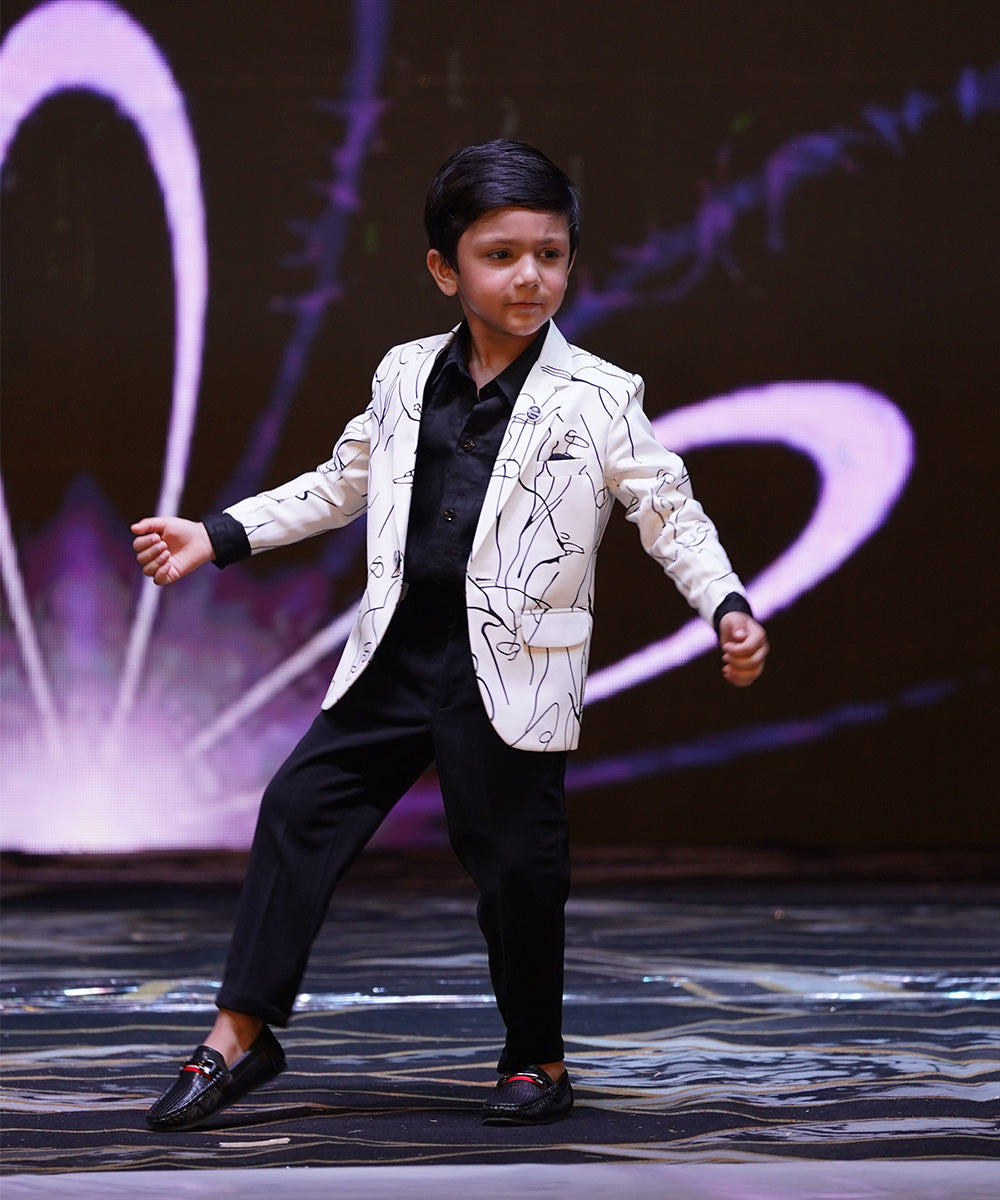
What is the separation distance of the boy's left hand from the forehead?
496 mm

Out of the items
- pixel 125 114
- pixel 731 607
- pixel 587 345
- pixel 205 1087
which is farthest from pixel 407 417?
pixel 125 114

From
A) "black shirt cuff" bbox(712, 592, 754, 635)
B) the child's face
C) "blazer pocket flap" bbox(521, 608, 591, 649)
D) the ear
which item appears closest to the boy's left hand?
"black shirt cuff" bbox(712, 592, 754, 635)

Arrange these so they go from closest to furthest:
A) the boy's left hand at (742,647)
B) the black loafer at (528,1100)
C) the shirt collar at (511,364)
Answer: the boy's left hand at (742,647) < the black loafer at (528,1100) < the shirt collar at (511,364)

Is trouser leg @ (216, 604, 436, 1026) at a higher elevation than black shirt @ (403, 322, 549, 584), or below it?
below

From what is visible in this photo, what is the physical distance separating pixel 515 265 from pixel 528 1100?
94 cm

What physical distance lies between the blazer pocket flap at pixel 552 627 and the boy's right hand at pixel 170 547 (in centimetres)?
38

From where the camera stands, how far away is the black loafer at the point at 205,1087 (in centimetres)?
178

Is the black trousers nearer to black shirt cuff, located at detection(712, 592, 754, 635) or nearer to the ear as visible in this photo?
black shirt cuff, located at detection(712, 592, 754, 635)

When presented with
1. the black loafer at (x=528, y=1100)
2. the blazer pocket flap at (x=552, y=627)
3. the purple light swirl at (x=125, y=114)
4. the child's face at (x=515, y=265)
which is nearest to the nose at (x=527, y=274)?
the child's face at (x=515, y=265)

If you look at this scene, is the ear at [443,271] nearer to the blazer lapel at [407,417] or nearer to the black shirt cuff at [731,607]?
the blazer lapel at [407,417]

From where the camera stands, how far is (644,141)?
389 cm

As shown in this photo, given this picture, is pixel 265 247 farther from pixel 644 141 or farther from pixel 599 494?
pixel 599 494

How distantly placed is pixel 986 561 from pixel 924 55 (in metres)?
1.20

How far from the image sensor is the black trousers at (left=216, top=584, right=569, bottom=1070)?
1852 millimetres
